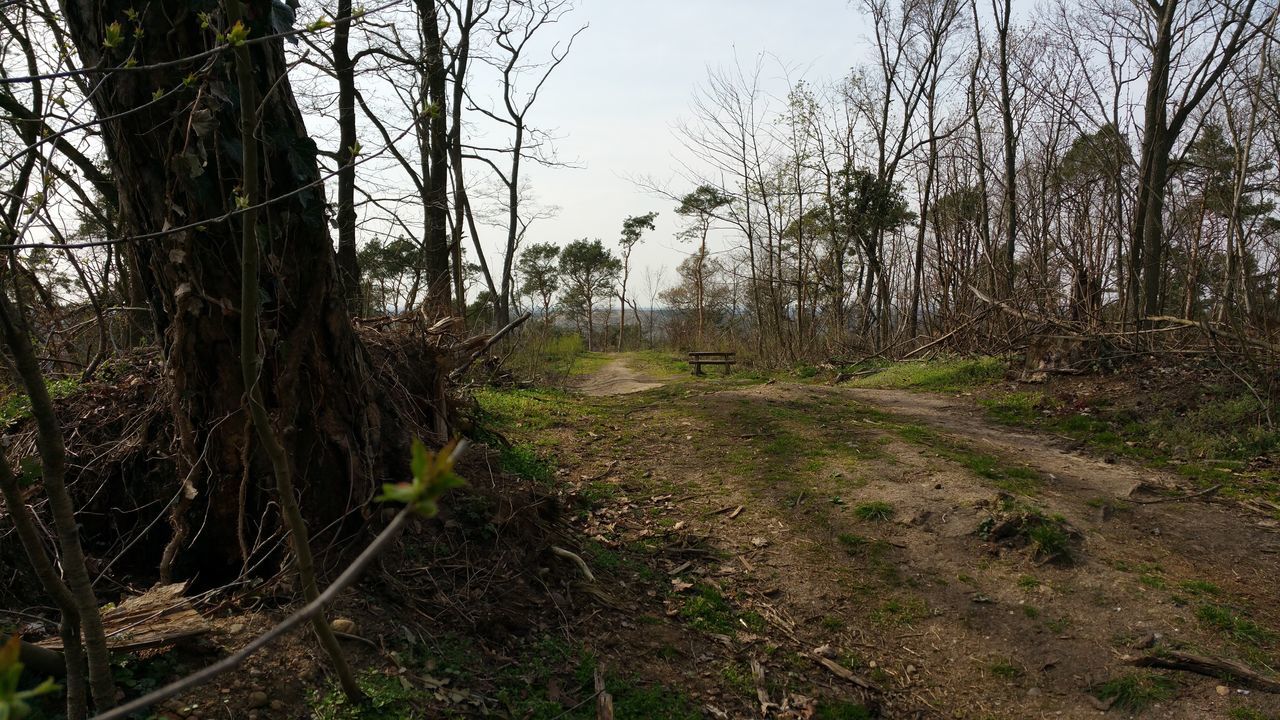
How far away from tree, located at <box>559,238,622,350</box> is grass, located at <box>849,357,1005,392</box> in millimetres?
28891

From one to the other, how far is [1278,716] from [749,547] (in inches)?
99.0

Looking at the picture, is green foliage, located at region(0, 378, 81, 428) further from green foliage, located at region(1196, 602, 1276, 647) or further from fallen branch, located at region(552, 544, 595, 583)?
green foliage, located at region(1196, 602, 1276, 647)

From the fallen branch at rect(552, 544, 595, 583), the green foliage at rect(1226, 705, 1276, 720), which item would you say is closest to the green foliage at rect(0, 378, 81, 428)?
the fallen branch at rect(552, 544, 595, 583)

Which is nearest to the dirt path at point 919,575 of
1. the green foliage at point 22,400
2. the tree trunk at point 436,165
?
the green foliage at point 22,400

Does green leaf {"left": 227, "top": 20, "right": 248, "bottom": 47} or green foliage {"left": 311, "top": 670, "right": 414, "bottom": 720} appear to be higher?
green leaf {"left": 227, "top": 20, "right": 248, "bottom": 47}

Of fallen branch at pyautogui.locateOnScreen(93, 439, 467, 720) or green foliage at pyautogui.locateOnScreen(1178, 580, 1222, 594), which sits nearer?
fallen branch at pyautogui.locateOnScreen(93, 439, 467, 720)

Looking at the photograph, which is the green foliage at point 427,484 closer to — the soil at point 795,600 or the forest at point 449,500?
the forest at point 449,500

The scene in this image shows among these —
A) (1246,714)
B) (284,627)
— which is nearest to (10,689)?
(284,627)

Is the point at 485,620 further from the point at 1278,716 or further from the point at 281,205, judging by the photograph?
the point at 1278,716

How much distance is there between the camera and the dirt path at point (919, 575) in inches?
123

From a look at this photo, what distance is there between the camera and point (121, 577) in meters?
2.82

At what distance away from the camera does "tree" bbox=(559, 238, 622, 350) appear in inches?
1534

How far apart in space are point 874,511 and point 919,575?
28.5 inches

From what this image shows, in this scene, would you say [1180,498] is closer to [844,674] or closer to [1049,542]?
[1049,542]
